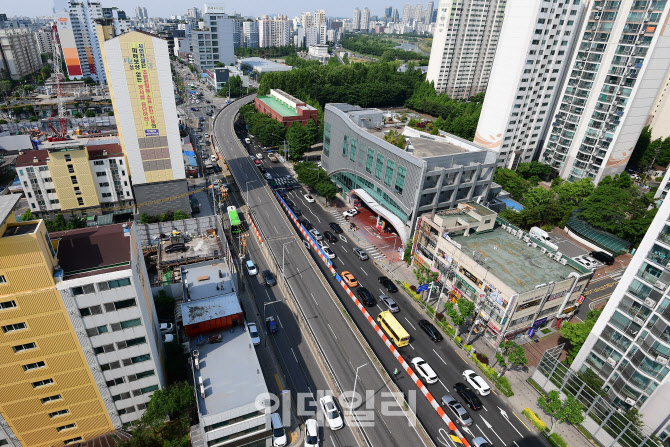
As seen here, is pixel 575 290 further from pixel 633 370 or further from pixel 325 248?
pixel 325 248

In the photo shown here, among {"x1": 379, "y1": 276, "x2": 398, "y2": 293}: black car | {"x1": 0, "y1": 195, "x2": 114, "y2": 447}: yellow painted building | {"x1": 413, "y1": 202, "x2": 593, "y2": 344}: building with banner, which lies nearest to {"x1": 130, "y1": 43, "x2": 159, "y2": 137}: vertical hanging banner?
{"x1": 0, "y1": 195, "x2": 114, "y2": 447}: yellow painted building

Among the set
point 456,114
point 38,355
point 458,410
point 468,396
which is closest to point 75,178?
point 38,355

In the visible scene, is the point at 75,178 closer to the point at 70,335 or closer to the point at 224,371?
the point at 70,335

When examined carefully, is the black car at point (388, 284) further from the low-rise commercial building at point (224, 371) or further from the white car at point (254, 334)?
the low-rise commercial building at point (224, 371)

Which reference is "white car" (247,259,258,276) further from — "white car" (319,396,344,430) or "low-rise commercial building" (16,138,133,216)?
"low-rise commercial building" (16,138,133,216)

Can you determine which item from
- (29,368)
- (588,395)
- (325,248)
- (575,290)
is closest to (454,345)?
(588,395)
